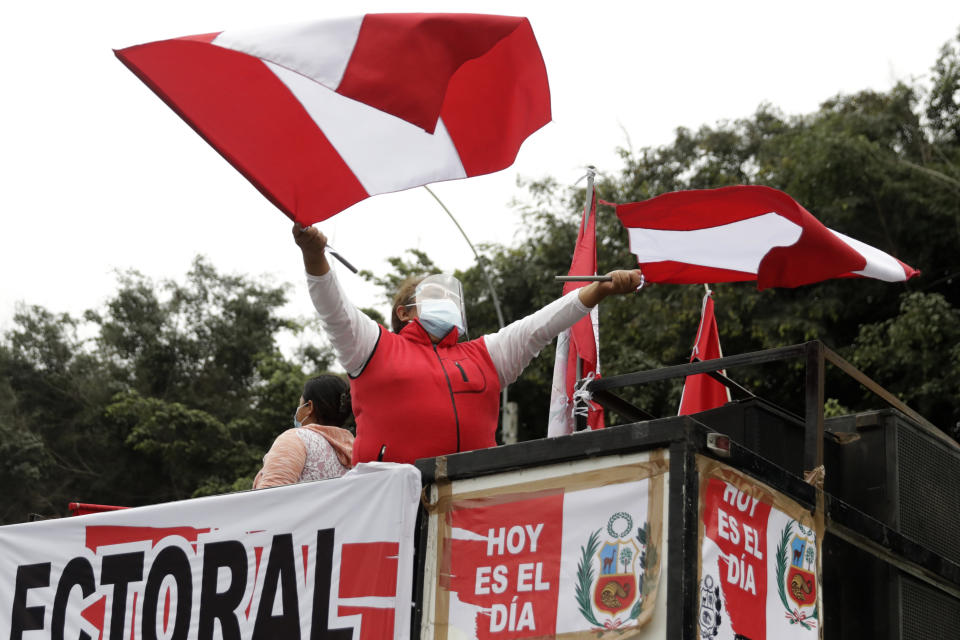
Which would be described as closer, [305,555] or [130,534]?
[305,555]

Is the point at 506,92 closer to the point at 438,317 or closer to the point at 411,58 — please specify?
the point at 411,58

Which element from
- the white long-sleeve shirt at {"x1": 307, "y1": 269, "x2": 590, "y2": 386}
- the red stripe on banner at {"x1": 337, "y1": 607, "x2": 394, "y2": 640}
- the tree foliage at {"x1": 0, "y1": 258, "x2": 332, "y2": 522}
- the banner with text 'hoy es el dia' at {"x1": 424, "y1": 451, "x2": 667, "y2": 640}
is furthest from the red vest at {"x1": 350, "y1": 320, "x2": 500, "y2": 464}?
the tree foliage at {"x1": 0, "y1": 258, "x2": 332, "y2": 522}

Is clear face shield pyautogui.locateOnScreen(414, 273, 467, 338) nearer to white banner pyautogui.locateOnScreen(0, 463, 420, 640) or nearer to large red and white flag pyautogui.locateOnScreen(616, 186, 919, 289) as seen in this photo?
white banner pyautogui.locateOnScreen(0, 463, 420, 640)

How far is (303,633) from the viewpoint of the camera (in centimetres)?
350

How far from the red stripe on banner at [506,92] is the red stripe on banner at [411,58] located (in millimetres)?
352

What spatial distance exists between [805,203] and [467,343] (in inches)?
564

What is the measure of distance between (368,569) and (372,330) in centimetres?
79

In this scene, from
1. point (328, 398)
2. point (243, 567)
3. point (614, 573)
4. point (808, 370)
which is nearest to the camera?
point (614, 573)

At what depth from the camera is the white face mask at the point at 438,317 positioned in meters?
4.07

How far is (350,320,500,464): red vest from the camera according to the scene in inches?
148

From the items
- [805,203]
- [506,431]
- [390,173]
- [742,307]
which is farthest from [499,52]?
[805,203]

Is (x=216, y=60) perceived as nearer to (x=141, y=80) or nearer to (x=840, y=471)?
(x=141, y=80)

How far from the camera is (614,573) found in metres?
3.04

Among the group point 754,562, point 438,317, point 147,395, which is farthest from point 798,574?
point 147,395
